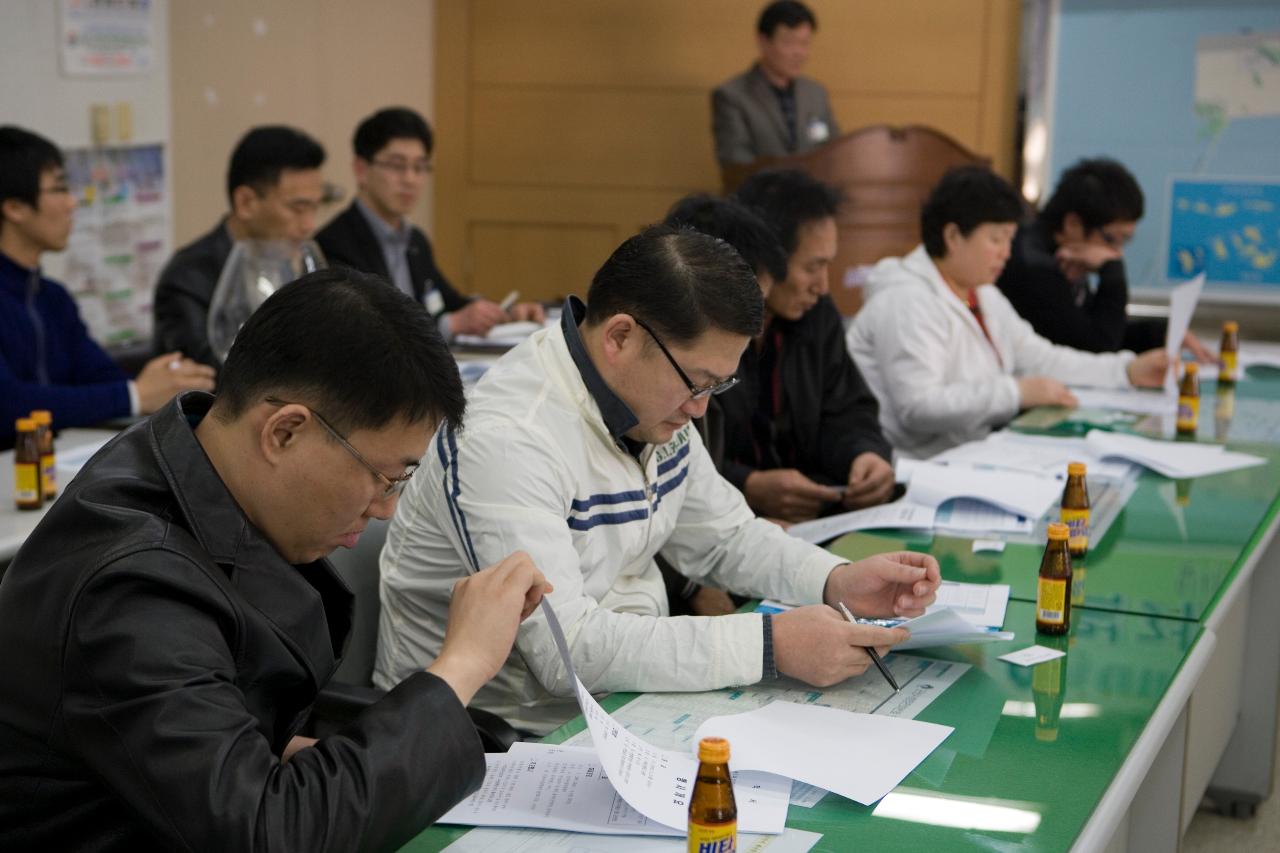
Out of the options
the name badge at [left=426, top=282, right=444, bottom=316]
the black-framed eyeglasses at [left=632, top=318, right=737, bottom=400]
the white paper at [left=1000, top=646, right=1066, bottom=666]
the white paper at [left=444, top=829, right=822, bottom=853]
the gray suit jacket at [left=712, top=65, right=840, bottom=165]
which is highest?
the gray suit jacket at [left=712, top=65, right=840, bottom=165]

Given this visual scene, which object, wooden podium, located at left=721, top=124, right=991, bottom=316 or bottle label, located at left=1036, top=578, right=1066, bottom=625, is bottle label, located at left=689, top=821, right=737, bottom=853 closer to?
bottle label, located at left=1036, top=578, right=1066, bottom=625

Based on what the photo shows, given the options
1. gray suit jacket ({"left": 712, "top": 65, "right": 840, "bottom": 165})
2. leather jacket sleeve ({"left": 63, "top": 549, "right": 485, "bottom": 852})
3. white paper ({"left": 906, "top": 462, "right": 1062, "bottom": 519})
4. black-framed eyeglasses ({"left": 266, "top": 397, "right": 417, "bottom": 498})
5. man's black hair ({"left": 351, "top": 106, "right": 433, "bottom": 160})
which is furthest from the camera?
gray suit jacket ({"left": 712, "top": 65, "right": 840, "bottom": 165})

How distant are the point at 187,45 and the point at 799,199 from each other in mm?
3054

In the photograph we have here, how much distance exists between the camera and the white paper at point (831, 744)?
153 centimetres

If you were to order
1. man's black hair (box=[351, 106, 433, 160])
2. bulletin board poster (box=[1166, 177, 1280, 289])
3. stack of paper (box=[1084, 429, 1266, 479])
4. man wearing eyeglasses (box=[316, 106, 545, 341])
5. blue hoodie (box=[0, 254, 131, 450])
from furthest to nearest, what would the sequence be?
bulletin board poster (box=[1166, 177, 1280, 289])
man's black hair (box=[351, 106, 433, 160])
man wearing eyeglasses (box=[316, 106, 545, 341])
blue hoodie (box=[0, 254, 131, 450])
stack of paper (box=[1084, 429, 1266, 479])

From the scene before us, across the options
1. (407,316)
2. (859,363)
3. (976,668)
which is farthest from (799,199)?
(407,316)

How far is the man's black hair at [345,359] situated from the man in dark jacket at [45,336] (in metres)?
2.08

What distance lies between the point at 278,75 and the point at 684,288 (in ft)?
14.3

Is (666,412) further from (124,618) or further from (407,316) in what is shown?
(124,618)

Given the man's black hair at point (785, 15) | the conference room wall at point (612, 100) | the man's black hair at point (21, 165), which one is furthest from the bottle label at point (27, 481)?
the conference room wall at point (612, 100)

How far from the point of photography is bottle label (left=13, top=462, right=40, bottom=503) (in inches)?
102

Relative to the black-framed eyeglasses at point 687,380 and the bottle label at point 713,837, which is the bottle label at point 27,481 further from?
the bottle label at point 713,837

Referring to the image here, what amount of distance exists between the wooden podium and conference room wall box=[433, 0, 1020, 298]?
851 mm

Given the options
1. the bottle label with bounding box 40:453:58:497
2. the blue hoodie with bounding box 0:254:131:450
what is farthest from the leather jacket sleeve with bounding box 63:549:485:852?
the blue hoodie with bounding box 0:254:131:450
